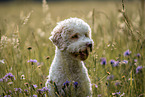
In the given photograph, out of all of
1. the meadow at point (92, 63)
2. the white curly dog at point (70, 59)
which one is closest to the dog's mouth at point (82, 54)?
the white curly dog at point (70, 59)

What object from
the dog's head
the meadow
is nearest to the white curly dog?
the dog's head

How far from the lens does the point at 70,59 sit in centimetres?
254

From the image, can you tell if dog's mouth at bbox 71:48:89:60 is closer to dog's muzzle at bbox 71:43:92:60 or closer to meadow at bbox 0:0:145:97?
dog's muzzle at bbox 71:43:92:60

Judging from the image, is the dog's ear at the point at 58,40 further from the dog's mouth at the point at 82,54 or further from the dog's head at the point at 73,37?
the dog's mouth at the point at 82,54

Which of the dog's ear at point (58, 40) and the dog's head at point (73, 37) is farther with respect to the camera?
the dog's ear at point (58, 40)

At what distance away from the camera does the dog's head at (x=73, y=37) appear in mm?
2359

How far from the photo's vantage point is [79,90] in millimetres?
2459

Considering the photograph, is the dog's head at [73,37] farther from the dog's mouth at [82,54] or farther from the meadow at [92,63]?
the meadow at [92,63]

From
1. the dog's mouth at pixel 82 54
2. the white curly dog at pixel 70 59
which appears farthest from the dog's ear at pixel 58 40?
the dog's mouth at pixel 82 54

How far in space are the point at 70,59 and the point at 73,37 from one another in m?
0.31

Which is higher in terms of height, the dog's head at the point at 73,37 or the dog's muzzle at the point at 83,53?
Result: the dog's head at the point at 73,37

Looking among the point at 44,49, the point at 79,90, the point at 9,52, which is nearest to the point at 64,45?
the point at 79,90

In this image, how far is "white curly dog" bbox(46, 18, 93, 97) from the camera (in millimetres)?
2430

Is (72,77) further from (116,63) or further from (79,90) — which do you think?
(116,63)
